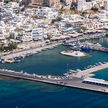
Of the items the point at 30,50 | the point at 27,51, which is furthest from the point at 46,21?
the point at 27,51

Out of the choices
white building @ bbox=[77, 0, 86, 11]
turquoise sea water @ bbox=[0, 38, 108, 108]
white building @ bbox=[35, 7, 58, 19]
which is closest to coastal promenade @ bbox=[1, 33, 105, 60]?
turquoise sea water @ bbox=[0, 38, 108, 108]

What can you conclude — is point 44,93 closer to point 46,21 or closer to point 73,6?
point 46,21

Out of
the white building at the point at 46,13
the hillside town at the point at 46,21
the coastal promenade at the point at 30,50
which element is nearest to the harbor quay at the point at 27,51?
the coastal promenade at the point at 30,50

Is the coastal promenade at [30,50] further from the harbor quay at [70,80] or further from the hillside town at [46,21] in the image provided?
the harbor quay at [70,80]

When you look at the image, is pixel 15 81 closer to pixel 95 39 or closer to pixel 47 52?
pixel 47 52

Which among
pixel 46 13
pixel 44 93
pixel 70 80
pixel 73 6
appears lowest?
pixel 44 93
